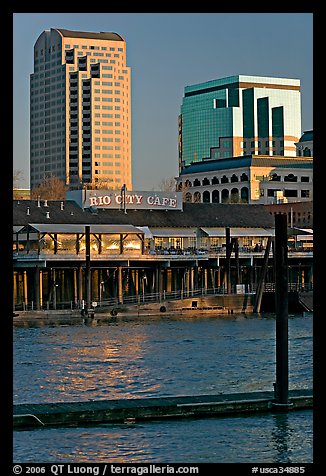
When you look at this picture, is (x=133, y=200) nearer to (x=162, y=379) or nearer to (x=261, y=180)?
(x=162, y=379)

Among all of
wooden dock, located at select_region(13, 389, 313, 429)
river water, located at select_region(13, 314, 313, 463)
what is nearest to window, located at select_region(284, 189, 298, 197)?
river water, located at select_region(13, 314, 313, 463)

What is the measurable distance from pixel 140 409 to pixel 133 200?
269ft

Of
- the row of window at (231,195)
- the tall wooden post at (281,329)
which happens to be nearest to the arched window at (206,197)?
the row of window at (231,195)

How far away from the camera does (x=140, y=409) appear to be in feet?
94.1

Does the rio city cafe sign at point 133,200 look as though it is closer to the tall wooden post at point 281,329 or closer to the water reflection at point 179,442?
the tall wooden post at point 281,329

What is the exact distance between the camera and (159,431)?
2756cm

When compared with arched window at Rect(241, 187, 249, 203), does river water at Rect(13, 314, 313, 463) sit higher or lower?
lower

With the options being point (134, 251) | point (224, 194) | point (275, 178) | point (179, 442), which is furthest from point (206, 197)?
point (179, 442)

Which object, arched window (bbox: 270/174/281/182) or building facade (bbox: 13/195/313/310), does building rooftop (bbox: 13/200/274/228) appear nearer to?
building facade (bbox: 13/195/313/310)

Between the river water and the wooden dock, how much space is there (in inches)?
10.4

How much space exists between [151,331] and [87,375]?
26.4m

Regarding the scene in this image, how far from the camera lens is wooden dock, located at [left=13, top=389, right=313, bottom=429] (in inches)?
1097
